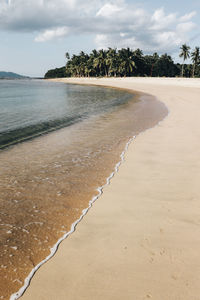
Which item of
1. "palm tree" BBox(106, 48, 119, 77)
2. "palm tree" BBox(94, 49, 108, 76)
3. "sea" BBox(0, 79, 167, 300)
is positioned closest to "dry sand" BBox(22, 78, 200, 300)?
"sea" BBox(0, 79, 167, 300)

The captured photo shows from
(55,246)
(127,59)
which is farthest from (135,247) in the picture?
(127,59)

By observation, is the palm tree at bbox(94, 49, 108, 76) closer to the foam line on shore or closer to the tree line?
the tree line

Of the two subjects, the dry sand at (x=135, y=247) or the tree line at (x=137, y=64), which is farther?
the tree line at (x=137, y=64)

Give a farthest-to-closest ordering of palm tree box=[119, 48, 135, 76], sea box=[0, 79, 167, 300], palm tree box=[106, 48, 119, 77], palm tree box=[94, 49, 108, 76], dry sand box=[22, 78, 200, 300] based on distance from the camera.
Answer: palm tree box=[94, 49, 108, 76] → palm tree box=[106, 48, 119, 77] → palm tree box=[119, 48, 135, 76] → sea box=[0, 79, 167, 300] → dry sand box=[22, 78, 200, 300]

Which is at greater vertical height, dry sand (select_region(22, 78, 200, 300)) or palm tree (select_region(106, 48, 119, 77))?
palm tree (select_region(106, 48, 119, 77))

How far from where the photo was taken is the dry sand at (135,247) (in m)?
2.30

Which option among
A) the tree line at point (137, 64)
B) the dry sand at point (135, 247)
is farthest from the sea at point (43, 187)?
the tree line at point (137, 64)

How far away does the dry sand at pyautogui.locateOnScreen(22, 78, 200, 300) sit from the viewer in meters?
2.30

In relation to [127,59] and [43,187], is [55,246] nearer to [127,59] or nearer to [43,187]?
[43,187]

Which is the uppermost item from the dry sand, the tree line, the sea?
the tree line

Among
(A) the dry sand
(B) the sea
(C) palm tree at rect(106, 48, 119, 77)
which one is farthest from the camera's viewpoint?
(C) palm tree at rect(106, 48, 119, 77)

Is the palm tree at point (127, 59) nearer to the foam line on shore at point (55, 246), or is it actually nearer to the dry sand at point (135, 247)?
the foam line on shore at point (55, 246)

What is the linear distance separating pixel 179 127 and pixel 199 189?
608 centimetres

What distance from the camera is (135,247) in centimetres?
291
